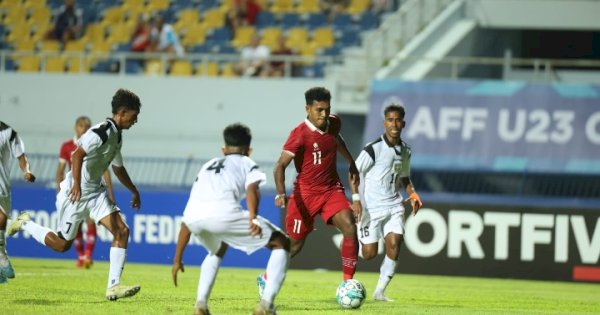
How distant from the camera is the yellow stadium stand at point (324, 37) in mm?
27609

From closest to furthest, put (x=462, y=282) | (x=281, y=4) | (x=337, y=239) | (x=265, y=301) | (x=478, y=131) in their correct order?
1. (x=265, y=301)
2. (x=462, y=282)
3. (x=337, y=239)
4. (x=478, y=131)
5. (x=281, y=4)

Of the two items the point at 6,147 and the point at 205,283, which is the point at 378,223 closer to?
the point at 205,283

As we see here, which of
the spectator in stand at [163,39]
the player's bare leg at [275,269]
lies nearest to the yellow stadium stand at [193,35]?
the spectator in stand at [163,39]

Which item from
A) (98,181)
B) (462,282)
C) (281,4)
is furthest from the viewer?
(281,4)

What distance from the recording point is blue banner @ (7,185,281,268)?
22.6 meters

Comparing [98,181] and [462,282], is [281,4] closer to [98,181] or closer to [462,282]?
[462,282]

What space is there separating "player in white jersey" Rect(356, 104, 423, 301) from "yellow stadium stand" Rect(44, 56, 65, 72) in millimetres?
14906

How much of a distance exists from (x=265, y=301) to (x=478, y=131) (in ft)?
46.2

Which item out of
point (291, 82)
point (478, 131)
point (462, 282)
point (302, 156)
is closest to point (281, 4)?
point (291, 82)

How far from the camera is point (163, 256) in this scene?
22.8m

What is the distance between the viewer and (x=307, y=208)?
45.8 ft

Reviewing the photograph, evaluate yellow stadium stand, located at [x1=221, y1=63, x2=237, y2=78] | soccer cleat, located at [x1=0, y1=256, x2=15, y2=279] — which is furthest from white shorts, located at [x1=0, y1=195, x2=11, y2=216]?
yellow stadium stand, located at [x1=221, y1=63, x2=237, y2=78]

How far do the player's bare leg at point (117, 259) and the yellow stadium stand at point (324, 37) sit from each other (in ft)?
47.8

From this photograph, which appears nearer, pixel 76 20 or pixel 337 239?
pixel 337 239
